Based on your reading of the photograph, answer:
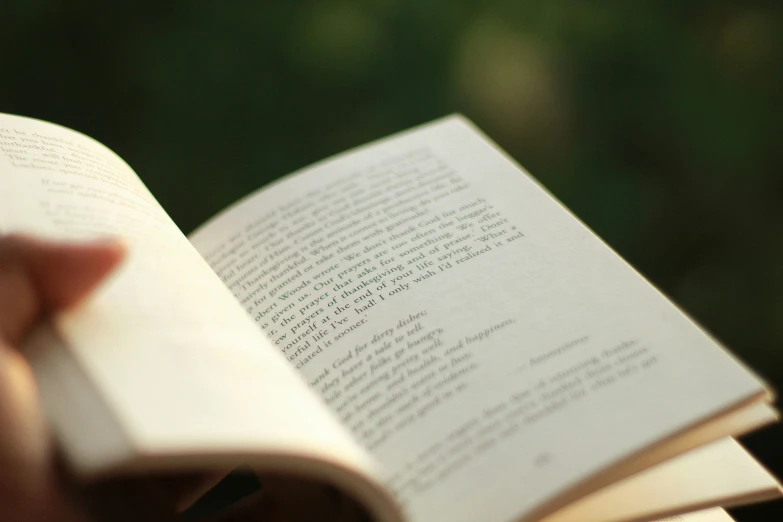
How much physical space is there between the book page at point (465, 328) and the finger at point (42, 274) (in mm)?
174

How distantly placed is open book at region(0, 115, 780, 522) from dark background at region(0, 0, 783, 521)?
519 millimetres

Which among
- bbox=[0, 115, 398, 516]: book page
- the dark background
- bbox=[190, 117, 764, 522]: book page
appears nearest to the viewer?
bbox=[0, 115, 398, 516]: book page

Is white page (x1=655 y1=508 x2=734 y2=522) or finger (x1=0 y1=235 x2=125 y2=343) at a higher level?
finger (x1=0 y1=235 x2=125 y2=343)

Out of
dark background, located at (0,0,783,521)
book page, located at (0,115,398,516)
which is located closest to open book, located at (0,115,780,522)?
book page, located at (0,115,398,516)

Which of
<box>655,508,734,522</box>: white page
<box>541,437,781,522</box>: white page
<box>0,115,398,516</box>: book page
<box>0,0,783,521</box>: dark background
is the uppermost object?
<box>0,0,783,521</box>: dark background

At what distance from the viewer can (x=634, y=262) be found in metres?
1.18

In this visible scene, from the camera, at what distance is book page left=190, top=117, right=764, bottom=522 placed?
46 centimetres

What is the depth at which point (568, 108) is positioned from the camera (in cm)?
118

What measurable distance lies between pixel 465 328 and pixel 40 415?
273mm

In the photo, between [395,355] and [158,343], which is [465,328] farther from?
[158,343]

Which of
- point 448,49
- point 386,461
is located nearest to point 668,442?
point 386,461

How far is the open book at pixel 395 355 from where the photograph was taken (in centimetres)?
38

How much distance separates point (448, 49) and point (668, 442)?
0.84m

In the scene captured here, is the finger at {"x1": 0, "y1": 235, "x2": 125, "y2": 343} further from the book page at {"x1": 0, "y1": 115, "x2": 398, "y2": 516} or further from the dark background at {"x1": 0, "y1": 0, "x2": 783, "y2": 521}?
the dark background at {"x1": 0, "y1": 0, "x2": 783, "y2": 521}
